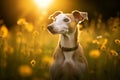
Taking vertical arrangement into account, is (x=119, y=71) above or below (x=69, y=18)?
below

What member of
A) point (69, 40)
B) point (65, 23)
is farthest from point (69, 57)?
point (65, 23)

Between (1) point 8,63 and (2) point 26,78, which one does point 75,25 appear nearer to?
(2) point 26,78

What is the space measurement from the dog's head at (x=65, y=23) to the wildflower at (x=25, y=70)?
49.6 inches

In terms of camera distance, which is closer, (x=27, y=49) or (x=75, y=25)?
(x=75, y=25)

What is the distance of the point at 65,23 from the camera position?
862 centimetres

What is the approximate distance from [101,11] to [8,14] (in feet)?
10.3

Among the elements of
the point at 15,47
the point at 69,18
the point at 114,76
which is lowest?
the point at 114,76

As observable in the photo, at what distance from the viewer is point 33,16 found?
1608 centimetres

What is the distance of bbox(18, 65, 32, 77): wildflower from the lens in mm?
9329

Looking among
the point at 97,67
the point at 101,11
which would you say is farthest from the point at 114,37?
the point at 101,11

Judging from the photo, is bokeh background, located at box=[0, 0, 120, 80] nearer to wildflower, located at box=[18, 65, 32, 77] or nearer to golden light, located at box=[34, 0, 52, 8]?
wildflower, located at box=[18, 65, 32, 77]

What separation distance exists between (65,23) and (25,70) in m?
1.47

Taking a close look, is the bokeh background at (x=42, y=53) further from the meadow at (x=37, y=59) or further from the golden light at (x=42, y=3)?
the golden light at (x=42, y=3)

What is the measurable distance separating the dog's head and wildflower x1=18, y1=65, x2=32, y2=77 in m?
1.26
